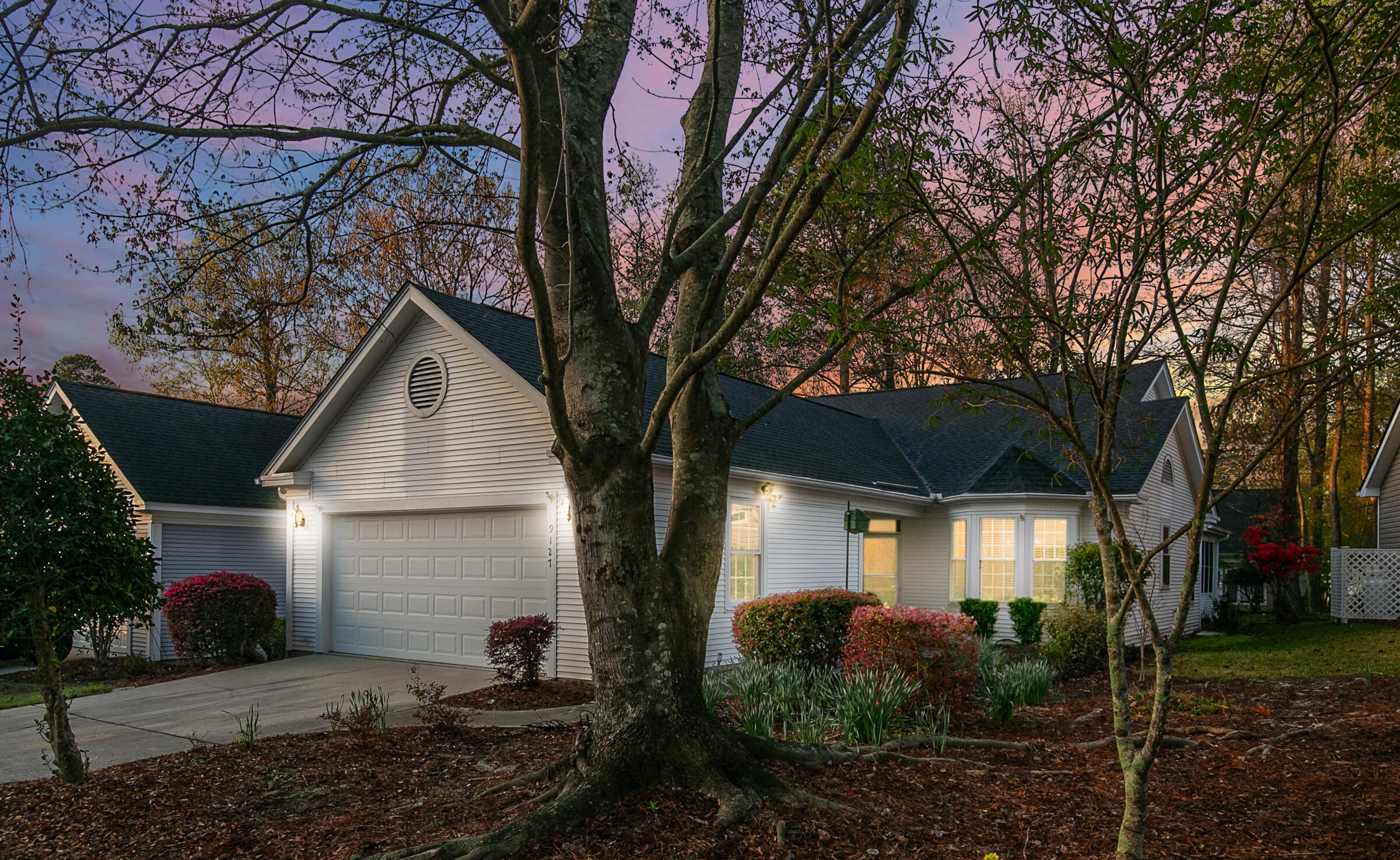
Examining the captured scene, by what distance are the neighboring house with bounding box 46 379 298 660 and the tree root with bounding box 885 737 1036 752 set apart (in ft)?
37.7

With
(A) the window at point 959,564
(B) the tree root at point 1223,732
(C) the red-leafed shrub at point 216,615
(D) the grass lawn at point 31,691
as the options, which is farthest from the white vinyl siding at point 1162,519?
(D) the grass lawn at point 31,691

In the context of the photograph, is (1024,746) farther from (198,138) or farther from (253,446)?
(253,446)

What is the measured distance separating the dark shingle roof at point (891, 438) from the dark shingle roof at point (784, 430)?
24mm

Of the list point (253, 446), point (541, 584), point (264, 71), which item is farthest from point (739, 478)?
point (253, 446)

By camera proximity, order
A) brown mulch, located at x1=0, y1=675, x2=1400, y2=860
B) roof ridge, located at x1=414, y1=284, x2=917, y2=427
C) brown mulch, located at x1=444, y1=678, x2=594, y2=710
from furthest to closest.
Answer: roof ridge, located at x1=414, y1=284, x2=917, y2=427
brown mulch, located at x1=444, y1=678, x2=594, y2=710
brown mulch, located at x1=0, y1=675, x2=1400, y2=860

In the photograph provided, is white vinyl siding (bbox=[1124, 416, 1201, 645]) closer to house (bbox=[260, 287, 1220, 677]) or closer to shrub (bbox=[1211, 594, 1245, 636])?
house (bbox=[260, 287, 1220, 677])

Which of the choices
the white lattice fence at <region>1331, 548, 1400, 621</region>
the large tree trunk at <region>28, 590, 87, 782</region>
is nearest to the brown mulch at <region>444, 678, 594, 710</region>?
the large tree trunk at <region>28, 590, 87, 782</region>

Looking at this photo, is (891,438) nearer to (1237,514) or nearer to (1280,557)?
(1280,557)

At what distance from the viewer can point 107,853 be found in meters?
4.84

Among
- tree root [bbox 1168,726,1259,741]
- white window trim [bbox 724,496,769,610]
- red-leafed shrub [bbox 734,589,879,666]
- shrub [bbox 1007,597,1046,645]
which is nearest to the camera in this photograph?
tree root [bbox 1168,726,1259,741]

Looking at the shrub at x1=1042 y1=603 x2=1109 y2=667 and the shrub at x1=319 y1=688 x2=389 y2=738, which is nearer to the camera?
the shrub at x1=319 y1=688 x2=389 y2=738

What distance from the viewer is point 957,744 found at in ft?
21.8

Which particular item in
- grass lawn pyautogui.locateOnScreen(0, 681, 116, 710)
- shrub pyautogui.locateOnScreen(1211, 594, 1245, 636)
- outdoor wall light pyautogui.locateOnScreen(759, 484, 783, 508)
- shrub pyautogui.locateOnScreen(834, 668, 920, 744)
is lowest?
shrub pyautogui.locateOnScreen(1211, 594, 1245, 636)

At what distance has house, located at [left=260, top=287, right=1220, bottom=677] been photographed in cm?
1191
